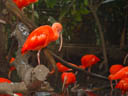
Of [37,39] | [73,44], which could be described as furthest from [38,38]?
[73,44]

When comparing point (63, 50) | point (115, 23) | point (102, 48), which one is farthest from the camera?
point (115, 23)

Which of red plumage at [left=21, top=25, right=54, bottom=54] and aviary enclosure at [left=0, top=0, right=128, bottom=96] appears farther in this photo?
aviary enclosure at [left=0, top=0, right=128, bottom=96]

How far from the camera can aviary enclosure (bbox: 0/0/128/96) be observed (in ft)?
7.45

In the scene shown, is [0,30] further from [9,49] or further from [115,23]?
[115,23]

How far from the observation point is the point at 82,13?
3.53 m

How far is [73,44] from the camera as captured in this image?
3.55m

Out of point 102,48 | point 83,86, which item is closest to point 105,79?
point 83,86

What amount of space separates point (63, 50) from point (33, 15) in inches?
26.1

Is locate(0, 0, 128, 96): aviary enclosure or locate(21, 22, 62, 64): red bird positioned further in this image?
locate(0, 0, 128, 96): aviary enclosure

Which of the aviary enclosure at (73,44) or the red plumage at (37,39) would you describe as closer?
the red plumage at (37,39)

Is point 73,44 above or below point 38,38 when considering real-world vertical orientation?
below

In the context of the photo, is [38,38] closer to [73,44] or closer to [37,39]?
[37,39]

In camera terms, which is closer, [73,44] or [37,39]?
[37,39]

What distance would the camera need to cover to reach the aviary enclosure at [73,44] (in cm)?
227
